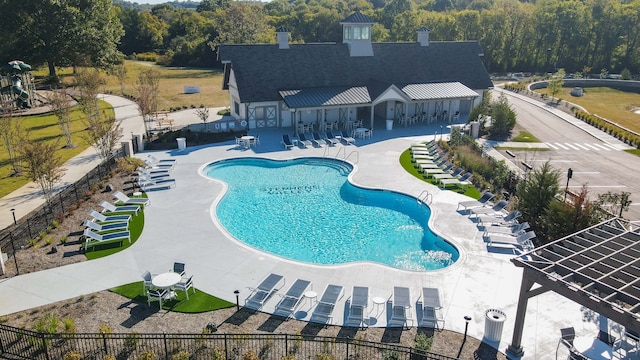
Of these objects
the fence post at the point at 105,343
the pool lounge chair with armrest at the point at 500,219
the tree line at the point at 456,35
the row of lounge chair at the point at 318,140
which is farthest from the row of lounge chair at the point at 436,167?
the tree line at the point at 456,35

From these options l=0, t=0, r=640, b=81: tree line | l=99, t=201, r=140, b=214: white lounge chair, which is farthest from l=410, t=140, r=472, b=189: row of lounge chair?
l=0, t=0, r=640, b=81: tree line

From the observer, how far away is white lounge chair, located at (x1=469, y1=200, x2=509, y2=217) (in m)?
21.7

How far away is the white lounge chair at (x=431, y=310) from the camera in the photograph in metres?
14.3

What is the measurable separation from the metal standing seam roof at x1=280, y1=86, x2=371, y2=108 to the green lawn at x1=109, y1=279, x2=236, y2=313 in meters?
20.3

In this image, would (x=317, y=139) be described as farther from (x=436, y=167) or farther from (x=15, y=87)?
(x=15, y=87)

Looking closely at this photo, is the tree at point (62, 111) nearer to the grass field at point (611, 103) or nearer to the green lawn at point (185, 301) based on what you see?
the green lawn at point (185, 301)

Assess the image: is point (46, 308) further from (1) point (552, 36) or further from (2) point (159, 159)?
(1) point (552, 36)

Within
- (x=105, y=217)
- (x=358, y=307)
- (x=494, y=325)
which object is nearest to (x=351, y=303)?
(x=358, y=307)

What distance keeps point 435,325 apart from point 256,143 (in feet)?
70.3

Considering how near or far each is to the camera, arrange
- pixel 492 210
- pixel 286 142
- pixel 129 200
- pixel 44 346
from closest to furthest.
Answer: pixel 44 346
pixel 492 210
pixel 129 200
pixel 286 142

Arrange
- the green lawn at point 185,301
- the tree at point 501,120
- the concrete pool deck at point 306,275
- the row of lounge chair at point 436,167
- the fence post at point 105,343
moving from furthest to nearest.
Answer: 1. the tree at point 501,120
2. the row of lounge chair at point 436,167
3. the green lawn at point 185,301
4. the concrete pool deck at point 306,275
5. the fence post at point 105,343

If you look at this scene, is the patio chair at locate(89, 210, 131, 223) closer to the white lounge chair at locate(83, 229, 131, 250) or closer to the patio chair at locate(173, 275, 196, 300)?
the white lounge chair at locate(83, 229, 131, 250)

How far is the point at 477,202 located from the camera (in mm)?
22516

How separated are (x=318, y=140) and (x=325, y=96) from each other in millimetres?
4338
